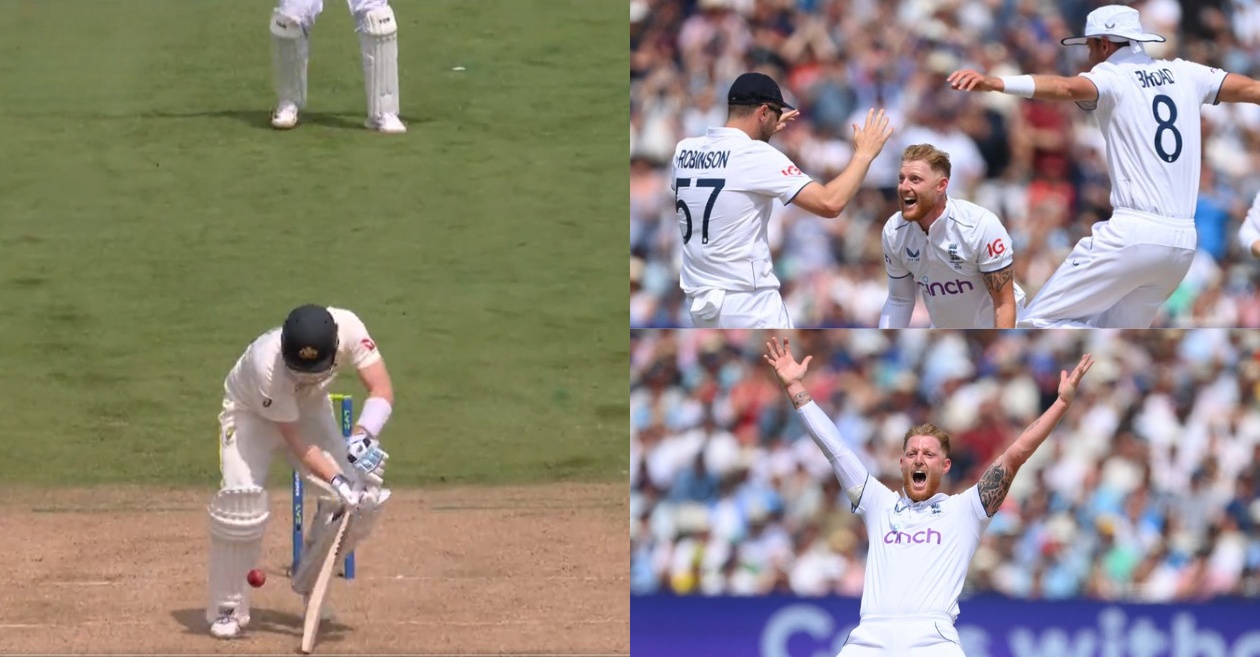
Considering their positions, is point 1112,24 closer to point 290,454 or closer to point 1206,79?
point 1206,79

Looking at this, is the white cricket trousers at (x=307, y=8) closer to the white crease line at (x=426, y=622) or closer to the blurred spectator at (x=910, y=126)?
the blurred spectator at (x=910, y=126)

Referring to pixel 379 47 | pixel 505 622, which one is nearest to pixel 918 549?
pixel 505 622

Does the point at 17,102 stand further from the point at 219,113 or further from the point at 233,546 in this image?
the point at 233,546

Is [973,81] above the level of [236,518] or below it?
above

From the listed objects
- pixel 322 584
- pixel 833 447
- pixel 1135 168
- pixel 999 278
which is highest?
pixel 1135 168

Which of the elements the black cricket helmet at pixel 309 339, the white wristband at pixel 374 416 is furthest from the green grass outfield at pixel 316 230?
the black cricket helmet at pixel 309 339

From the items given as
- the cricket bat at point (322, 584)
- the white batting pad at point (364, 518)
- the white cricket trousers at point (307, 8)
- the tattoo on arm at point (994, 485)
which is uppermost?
the white cricket trousers at point (307, 8)
